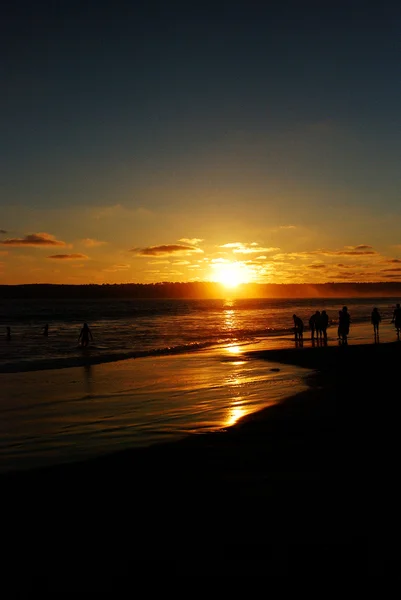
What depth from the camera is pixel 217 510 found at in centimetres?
598

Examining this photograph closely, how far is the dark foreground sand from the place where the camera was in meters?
4.75

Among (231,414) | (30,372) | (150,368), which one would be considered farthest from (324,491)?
(30,372)

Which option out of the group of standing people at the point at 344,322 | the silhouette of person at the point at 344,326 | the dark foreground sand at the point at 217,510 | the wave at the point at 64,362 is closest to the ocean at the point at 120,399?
the wave at the point at 64,362

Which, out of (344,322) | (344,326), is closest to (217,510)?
(344,326)

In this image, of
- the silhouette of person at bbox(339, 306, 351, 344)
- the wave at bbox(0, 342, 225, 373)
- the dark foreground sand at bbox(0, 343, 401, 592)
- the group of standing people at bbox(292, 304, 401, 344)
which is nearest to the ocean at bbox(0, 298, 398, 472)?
the wave at bbox(0, 342, 225, 373)

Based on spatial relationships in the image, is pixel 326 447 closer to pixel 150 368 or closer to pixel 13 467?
pixel 13 467

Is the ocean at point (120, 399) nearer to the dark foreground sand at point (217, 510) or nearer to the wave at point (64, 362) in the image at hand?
the wave at point (64, 362)

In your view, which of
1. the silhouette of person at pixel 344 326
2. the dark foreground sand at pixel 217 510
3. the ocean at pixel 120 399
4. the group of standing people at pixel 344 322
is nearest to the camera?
the dark foreground sand at pixel 217 510

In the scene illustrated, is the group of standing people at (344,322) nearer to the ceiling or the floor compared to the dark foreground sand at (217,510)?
nearer to the ceiling

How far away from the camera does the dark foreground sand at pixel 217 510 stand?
4.75 meters

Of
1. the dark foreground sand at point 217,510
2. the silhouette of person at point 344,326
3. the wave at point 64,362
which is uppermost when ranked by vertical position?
the silhouette of person at point 344,326

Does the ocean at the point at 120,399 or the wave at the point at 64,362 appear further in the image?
the wave at the point at 64,362

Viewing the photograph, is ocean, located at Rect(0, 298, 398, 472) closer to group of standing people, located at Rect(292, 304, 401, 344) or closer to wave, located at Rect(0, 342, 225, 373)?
Result: wave, located at Rect(0, 342, 225, 373)

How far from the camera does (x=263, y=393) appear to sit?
1541 cm
